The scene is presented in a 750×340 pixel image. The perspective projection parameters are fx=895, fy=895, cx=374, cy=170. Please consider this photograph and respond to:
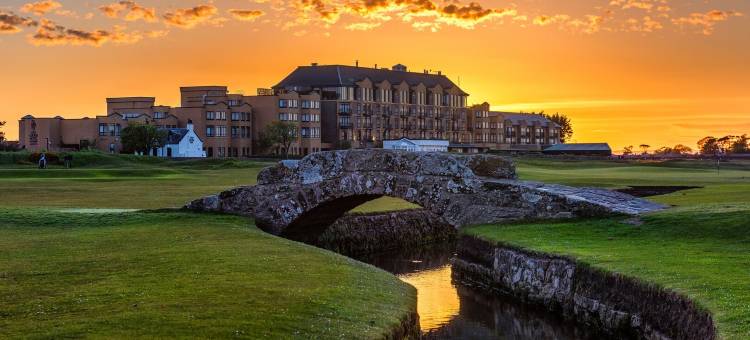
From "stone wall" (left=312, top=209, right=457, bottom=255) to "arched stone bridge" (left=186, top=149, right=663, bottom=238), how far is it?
4099mm

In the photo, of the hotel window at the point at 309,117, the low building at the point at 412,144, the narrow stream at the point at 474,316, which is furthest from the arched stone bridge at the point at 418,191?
the hotel window at the point at 309,117

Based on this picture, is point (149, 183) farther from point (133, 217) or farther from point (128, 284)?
point (128, 284)

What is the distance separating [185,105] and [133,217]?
15832 cm

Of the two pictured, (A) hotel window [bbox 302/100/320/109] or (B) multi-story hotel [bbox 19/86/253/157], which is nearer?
(B) multi-story hotel [bbox 19/86/253/157]

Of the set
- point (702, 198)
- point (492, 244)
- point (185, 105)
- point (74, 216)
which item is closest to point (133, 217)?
point (74, 216)

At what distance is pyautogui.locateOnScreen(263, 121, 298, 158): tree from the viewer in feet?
560

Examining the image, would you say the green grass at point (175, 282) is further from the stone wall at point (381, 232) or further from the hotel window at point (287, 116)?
the hotel window at point (287, 116)

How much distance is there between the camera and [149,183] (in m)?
70.1

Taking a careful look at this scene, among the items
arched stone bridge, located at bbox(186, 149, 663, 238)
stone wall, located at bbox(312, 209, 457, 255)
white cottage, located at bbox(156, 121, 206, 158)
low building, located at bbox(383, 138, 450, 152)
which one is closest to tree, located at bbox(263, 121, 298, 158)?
white cottage, located at bbox(156, 121, 206, 158)

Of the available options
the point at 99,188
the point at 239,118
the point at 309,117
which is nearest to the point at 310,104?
the point at 309,117

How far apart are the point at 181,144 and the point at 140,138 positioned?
1105 centimetres

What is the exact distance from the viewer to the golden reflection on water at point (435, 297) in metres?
25.8

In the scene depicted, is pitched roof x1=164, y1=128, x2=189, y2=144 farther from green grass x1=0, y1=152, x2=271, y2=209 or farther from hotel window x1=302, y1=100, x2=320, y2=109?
green grass x1=0, y1=152, x2=271, y2=209

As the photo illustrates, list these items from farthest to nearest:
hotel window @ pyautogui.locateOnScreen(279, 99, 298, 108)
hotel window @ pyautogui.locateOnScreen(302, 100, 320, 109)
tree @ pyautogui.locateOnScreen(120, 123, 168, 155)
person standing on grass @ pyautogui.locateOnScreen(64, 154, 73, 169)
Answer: hotel window @ pyautogui.locateOnScreen(302, 100, 320, 109) → hotel window @ pyautogui.locateOnScreen(279, 99, 298, 108) → tree @ pyautogui.locateOnScreen(120, 123, 168, 155) → person standing on grass @ pyautogui.locateOnScreen(64, 154, 73, 169)
